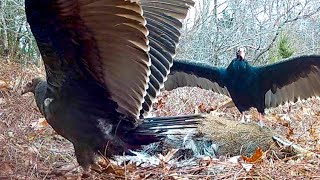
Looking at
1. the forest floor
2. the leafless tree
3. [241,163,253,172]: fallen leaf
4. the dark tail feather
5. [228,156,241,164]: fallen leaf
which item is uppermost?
the dark tail feather

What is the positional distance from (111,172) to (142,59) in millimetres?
659

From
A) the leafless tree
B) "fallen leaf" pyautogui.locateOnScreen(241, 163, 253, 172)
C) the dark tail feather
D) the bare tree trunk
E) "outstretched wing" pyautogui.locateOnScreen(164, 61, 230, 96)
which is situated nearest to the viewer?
"fallen leaf" pyautogui.locateOnScreen(241, 163, 253, 172)

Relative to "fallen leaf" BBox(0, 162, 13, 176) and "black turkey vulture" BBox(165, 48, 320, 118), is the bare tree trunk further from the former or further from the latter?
"fallen leaf" BBox(0, 162, 13, 176)

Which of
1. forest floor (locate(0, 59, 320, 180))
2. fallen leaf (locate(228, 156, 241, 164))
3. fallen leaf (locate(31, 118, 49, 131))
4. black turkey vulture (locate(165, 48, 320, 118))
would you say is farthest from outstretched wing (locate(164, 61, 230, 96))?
fallen leaf (locate(228, 156, 241, 164))

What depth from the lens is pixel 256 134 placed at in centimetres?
301

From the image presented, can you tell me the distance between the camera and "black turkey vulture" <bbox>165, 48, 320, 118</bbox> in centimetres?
530

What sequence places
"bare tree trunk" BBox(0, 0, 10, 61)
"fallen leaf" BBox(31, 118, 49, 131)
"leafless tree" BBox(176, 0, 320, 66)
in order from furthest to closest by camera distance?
"leafless tree" BBox(176, 0, 320, 66) → "bare tree trunk" BBox(0, 0, 10, 61) → "fallen leaf" BBox(31, 118, 49, 131)

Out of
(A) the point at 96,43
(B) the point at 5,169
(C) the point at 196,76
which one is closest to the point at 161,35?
(A) the point at 96,43

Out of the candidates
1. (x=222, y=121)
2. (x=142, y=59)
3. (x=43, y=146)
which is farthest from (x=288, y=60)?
(x=142, y=59)

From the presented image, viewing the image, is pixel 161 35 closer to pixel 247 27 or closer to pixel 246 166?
pixel 246 166

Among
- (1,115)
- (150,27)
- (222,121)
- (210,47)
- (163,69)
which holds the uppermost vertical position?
(150,27)

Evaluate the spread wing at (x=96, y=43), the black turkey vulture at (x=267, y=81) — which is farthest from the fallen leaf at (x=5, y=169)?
the black turkey vulture at (x=267, y=81)

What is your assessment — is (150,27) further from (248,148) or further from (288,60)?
(288,60)

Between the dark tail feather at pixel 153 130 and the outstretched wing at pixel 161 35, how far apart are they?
0.46ft
